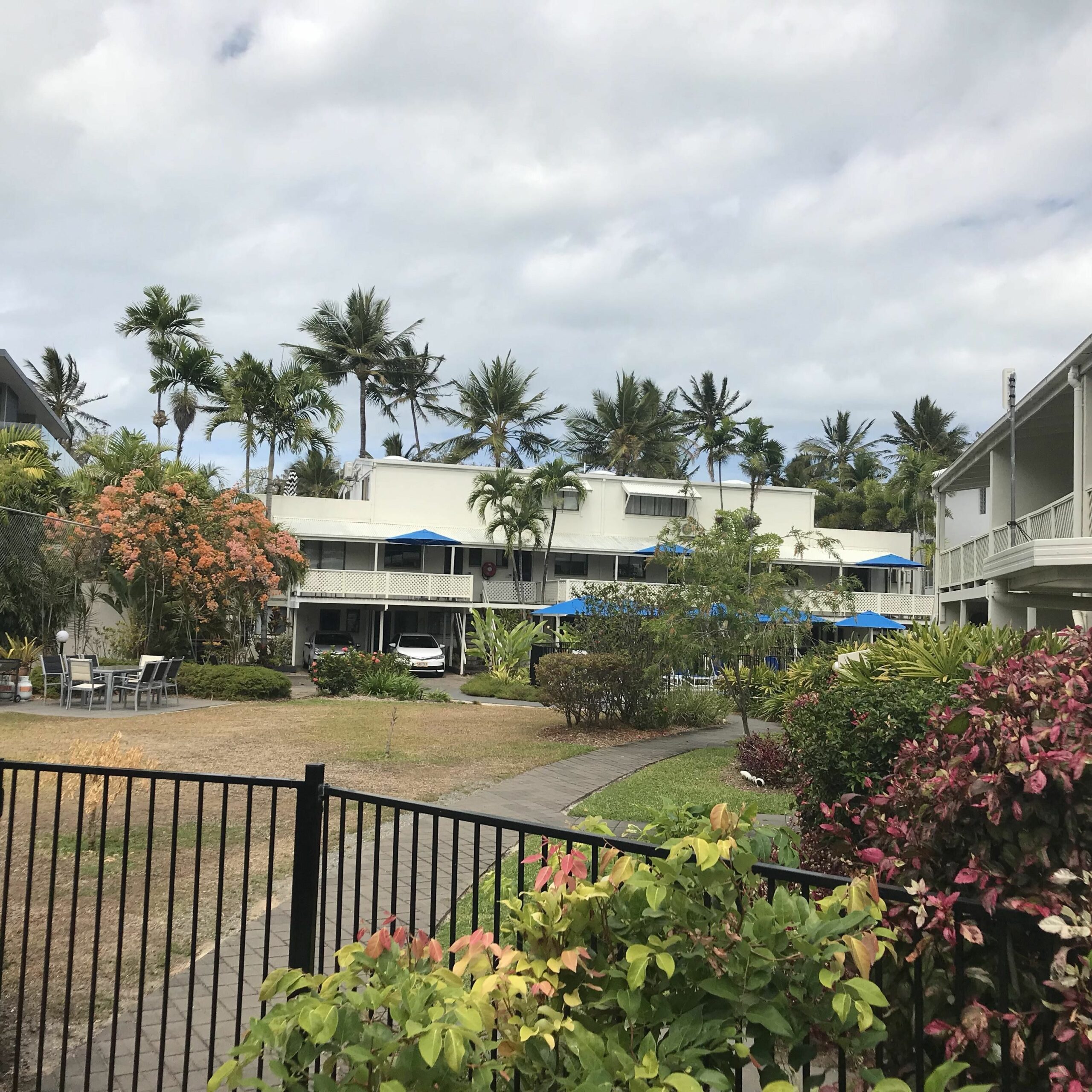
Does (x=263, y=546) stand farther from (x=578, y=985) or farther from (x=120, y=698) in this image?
(x=578, y=985)

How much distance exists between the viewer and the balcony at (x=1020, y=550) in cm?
1264

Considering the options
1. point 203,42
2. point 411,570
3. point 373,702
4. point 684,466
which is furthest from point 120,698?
point 684,466

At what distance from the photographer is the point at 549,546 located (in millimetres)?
36500

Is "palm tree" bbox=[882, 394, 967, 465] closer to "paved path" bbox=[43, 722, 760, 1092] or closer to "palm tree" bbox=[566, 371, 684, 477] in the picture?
"palm tree" bbox=[566, 371, 684, 477]

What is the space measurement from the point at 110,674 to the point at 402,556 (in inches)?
820

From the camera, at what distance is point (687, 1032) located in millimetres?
1962

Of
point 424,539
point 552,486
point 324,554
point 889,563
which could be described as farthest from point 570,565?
point 889,563

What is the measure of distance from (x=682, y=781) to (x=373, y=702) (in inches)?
416

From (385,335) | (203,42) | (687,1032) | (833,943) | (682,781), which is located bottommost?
(682,781)

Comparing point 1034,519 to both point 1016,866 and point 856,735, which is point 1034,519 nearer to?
point 856,735

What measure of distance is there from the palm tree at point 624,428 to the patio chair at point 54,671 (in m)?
36.2

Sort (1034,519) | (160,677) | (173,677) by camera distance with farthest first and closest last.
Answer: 1. (173,677)
2. (160,677)
3. (1034,519)

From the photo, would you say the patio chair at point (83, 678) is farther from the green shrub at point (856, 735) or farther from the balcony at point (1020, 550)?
the balcony at point (1020, 550)

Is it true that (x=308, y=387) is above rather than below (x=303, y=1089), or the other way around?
above
